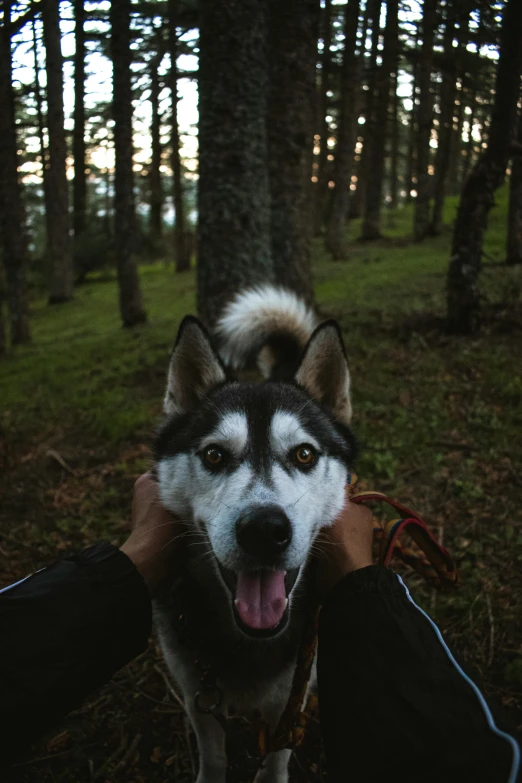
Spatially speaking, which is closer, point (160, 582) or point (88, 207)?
point (160, 582)

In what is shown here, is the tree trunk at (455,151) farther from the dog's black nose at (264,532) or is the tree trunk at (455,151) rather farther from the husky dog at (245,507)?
the dog's black nose at (264,532)

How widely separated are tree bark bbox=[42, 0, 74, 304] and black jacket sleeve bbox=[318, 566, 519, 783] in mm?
11894

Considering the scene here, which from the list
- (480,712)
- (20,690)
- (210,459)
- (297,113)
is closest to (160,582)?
(210,459)

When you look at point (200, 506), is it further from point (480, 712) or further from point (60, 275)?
point (60, 275)

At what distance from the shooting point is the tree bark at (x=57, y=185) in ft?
40.3

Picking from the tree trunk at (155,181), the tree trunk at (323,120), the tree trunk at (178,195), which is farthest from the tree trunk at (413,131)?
the tree trunk at (155,181)

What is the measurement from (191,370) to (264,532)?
1.08 meters

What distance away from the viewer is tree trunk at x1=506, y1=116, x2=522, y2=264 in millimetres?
7680

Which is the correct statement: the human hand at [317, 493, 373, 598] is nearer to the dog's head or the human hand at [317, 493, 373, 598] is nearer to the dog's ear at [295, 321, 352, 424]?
the dog's head

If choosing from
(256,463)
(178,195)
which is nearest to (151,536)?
(256,463)

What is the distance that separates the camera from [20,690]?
135 cm

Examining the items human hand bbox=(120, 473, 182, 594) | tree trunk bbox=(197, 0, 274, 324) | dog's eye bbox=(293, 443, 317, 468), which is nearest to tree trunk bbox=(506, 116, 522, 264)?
tree trunk bbox=(197, 0, 274, 324)

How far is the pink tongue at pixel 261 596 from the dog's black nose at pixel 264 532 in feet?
0.45

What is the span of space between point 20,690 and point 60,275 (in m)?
16.9
